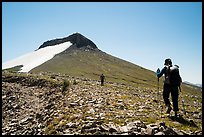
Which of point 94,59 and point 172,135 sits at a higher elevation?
point 94,59

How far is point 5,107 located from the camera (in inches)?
1075

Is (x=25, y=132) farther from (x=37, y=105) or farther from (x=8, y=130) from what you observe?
(x=37, y=105)

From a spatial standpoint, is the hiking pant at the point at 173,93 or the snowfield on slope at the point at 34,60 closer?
the hiking pant at the point at 173,93

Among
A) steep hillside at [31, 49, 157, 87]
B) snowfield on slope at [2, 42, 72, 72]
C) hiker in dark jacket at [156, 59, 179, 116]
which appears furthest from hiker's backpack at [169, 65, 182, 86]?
snowfield on slope at [2, 42, 72, 72]

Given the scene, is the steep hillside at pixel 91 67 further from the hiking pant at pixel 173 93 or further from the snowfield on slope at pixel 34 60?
the hiking pant at pixel 173 93

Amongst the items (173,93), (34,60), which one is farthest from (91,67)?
(173,93)

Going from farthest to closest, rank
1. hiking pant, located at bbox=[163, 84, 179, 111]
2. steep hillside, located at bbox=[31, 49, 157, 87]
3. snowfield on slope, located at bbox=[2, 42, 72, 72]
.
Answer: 1. snowfield on slope, located at bbox=[2, 42, 72, 72]
2. steep hillside, located at bbox=[31, 49, 157, 87]
3. hiking pant, located at bbox=[163, 84, 179, 111]

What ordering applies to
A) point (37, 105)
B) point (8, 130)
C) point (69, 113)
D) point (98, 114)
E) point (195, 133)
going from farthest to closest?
point (37, 105)
point (8, 130)
point (69, 113)
point (98, 114)
point (195, 133)

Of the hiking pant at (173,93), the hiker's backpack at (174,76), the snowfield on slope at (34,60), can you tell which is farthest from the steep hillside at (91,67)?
the hiker's backpack at (174,76)

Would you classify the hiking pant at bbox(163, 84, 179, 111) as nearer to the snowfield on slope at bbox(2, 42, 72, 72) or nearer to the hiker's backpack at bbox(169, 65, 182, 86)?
the hiker's backpack at bbox(169, 65, 182, 86)

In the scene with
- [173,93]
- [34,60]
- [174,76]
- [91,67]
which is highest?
[34,60]

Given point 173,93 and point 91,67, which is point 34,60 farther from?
point 173,93

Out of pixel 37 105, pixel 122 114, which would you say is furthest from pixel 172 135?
pixel 37 105

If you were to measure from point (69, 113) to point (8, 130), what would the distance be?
14.9ft
